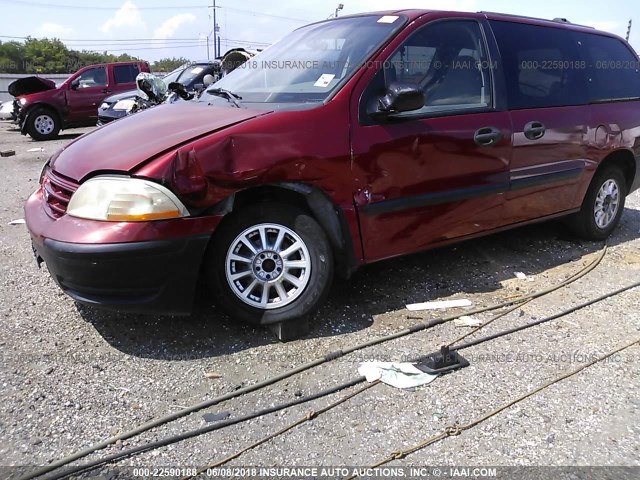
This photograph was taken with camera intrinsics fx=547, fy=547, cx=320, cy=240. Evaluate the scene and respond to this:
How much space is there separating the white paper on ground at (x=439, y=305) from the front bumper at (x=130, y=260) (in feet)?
Result: 4.93

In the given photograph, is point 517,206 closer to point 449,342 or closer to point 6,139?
point 449,342

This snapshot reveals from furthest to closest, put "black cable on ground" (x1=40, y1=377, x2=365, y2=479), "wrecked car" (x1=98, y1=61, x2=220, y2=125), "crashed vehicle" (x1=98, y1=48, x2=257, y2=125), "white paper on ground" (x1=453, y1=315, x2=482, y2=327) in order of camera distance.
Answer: "wrecked car" (x1=98, y1=61, x2=220, y2=125), "crashed vehicle" (x1=98, y1=48, x2=257, y2=125), "white paper on ground" (x1=453, y1=315, x2=482, y2=327), "black cable on ground" (x1=40, y1=377, x2=365, y2=479)

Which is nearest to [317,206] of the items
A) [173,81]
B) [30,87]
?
[173,81]

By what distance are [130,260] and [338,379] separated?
120 centimetres

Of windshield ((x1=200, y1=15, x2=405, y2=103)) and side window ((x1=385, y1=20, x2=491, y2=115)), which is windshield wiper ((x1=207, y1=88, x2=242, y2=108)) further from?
side window ((x1=385, y1=20, x2=491, y2=115))

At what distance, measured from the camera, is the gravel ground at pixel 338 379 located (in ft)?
7.59

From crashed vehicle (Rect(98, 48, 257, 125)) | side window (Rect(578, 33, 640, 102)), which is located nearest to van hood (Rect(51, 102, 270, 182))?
side window (Rect(578, 33, 640, 102))

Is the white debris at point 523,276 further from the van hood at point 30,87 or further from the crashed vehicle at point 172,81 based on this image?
the van hood at point 30,87

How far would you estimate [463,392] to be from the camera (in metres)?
2.70

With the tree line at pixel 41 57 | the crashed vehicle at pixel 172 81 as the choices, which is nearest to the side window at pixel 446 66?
the crashed vehicle at pixel 172 81

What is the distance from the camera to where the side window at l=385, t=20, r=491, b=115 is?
11.5ft

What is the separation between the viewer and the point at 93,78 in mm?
14547

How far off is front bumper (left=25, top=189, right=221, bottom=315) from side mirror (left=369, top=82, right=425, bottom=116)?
119cm

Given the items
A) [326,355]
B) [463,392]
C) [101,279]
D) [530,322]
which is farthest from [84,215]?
[530,322]
